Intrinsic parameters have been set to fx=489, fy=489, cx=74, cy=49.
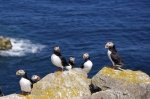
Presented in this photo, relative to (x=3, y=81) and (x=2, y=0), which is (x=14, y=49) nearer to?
(x=3, y=81)

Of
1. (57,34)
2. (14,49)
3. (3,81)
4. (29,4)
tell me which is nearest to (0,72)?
(3,81)

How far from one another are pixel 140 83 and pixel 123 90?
5.77 feet

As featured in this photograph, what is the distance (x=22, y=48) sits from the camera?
92000 mm

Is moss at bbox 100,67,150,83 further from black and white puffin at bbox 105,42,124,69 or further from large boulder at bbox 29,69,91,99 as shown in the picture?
large boulder at bbox 29,69,91,99

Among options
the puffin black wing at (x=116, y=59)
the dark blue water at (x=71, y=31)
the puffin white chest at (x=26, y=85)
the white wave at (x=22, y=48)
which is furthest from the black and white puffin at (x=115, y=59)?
the white wave at (x=22, y=48)

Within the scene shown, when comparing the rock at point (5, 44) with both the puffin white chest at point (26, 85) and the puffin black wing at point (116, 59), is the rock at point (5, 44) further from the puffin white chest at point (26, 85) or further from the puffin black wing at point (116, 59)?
the puffin white chest at point (26, 85)

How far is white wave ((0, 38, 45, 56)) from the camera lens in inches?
3478

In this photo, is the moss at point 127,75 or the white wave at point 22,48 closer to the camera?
the moss at point 127,75

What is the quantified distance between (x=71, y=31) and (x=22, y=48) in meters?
13.4

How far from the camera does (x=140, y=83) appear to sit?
26.1 m

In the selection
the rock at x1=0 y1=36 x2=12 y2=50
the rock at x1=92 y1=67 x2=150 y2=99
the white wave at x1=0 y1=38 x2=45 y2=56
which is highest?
the rock at x1=92 y1=67 x2=150 y2=99

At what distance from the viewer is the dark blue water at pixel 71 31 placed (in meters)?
82.7

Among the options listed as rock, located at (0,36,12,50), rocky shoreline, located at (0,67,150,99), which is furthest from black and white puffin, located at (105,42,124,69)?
rock, located at (0,36,12,50)

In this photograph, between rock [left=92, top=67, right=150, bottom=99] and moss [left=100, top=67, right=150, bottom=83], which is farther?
moss [left=100, top=67, right=150, bottom=83]
